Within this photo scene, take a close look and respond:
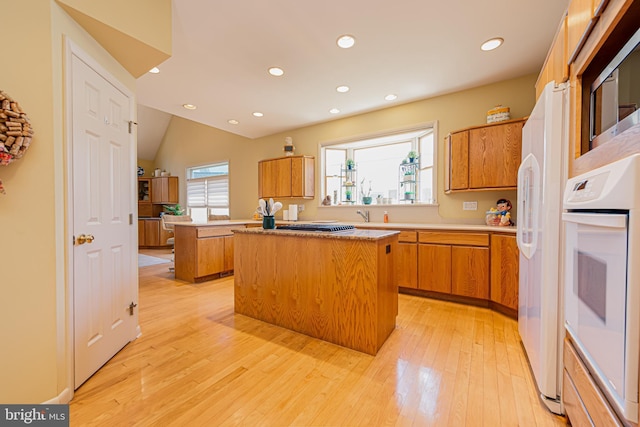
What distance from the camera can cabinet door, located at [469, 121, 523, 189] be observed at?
9.14 ft

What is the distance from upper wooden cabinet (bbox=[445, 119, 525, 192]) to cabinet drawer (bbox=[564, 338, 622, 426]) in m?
2.07

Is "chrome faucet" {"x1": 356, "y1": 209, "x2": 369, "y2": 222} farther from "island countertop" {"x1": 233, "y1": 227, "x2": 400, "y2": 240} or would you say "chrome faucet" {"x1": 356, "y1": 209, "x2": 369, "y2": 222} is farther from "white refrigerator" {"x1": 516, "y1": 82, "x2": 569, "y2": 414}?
"white refrigerator" {"x1": 516, "y1": 82, "x2": 569, "y2": 414}

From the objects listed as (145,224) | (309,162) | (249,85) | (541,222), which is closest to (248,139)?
(309,162)

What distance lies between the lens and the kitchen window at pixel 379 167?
3855 millimetres

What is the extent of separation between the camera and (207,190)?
691cm

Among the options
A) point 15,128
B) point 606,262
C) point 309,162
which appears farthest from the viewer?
point 309,162

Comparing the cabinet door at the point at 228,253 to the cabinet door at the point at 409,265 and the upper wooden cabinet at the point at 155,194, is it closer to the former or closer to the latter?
the cabinet door at the point at 409,265

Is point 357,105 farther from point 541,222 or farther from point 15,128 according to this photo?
point 15,128

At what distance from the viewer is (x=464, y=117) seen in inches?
134

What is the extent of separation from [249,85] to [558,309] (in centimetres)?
361

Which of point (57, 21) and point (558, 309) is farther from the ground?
point (57, 21)

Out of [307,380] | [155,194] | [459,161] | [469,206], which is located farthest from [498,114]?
[155,194]

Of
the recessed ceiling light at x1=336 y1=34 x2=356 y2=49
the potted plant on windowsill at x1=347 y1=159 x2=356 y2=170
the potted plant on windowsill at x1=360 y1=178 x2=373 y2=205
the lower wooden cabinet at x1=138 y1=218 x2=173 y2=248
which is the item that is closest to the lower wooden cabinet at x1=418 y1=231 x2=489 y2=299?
the potted plant on windowsill at x1=360 y1=178 x2=373 y2=205

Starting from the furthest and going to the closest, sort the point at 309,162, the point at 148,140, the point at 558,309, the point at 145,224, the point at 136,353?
the point at 148,140, the point at 145,224, the point at 309,162, the point at 136,353, the point at 558,309
